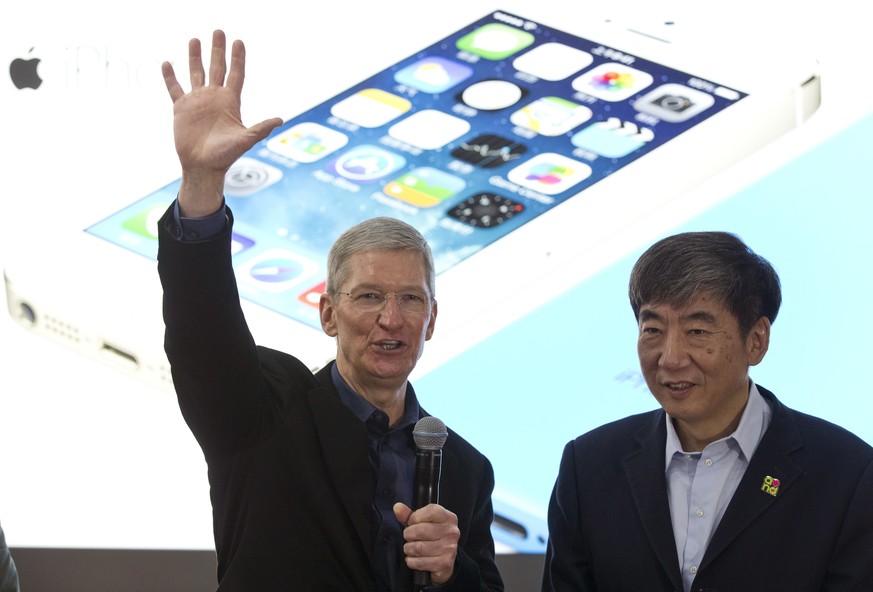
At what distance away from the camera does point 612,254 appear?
2.97 m

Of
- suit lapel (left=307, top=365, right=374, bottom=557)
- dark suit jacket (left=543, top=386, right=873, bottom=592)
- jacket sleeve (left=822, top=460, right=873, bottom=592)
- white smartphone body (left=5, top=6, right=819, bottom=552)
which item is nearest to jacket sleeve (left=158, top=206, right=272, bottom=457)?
suit lapel (left=307, top=365, right=374, bottom=557)

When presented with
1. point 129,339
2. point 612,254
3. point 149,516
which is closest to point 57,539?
point 149,516

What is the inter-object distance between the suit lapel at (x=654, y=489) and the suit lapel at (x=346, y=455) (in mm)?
371

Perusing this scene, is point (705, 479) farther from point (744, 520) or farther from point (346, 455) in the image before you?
point (346, 455)

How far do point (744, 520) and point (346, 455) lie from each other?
20.5 inches

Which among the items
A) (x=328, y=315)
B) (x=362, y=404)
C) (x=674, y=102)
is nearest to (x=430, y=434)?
(x=362, y=404)

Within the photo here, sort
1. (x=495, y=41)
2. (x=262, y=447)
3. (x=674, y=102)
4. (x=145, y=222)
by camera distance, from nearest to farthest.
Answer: (x=262, y=447) → (x=145, y=222) → (x=674, y=102) → (x=495, y=41)

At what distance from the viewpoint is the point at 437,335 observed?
9.21ft

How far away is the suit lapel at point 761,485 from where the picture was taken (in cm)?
189

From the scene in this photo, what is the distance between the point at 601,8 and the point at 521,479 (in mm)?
1250

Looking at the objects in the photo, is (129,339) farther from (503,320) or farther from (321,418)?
(321,418)

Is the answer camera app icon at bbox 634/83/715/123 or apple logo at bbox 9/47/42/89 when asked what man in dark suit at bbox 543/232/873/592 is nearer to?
camera app icon at bbox 634/83/715/123

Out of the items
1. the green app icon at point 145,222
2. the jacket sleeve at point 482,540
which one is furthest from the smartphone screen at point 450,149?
the jacket sleeve at point 482,540

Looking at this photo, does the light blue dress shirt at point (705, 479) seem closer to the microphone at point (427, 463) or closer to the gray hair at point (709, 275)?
the gray hair at point (709, 275)
